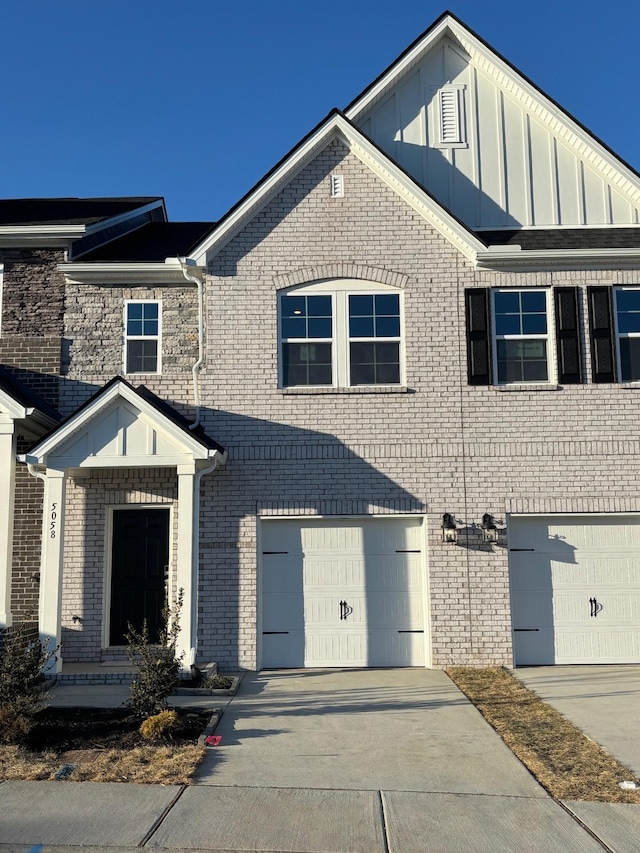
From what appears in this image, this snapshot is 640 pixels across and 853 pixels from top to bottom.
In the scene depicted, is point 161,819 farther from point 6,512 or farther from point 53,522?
point 6,512

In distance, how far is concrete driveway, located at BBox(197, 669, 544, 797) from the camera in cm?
625

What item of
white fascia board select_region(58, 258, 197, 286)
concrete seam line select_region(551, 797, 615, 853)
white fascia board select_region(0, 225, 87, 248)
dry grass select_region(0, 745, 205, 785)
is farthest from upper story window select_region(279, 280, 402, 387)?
concrete seam line select_region(551, 797, 615, 853)

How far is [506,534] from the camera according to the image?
11523 mm

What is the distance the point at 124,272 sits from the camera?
12.2m

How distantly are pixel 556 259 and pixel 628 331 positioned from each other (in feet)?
5.11

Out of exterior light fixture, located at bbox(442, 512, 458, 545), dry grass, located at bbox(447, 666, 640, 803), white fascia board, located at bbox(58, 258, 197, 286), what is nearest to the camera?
dry grass, located at bbox(447, 666, 640, 803)

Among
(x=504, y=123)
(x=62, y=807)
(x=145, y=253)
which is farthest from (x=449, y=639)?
(x=504, y=123)

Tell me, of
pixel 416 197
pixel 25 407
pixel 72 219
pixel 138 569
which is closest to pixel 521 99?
pixel 416 197

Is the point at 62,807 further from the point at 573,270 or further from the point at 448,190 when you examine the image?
the point at 448,190

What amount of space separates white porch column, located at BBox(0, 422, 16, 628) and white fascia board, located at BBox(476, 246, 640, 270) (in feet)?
23.9

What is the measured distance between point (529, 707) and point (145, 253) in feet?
29.4

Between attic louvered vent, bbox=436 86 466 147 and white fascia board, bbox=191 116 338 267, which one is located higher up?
attic louvered vent, bbox=436 86 466 147

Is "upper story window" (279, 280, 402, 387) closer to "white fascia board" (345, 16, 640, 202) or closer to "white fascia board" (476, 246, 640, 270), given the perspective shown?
"white fascia board" (476, 246, 640, 270)

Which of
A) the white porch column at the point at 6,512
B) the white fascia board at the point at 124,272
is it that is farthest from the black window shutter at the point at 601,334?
the white porch column at the point at 6,512
